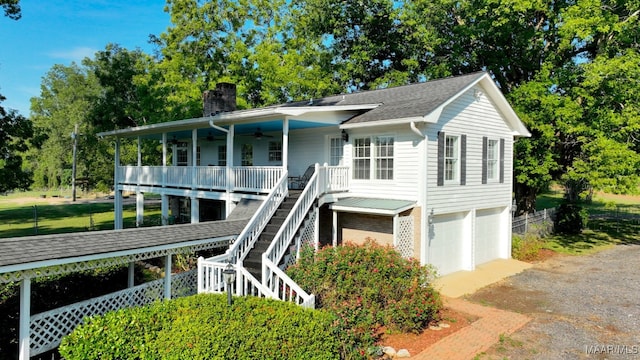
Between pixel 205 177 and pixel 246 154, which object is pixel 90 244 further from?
pixel 246 154

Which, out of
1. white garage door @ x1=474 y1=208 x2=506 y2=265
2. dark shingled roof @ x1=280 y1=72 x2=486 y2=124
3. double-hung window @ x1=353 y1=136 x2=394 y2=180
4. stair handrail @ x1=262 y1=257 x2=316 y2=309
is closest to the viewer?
stair handrail @ x1=262 y1=257 x2=316 y2=309

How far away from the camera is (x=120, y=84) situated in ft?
107

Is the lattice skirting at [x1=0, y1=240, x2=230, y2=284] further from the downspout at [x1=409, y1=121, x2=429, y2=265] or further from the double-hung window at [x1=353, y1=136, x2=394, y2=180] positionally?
the downspout at [x1=409, y1=121, x2=429, y2=265]

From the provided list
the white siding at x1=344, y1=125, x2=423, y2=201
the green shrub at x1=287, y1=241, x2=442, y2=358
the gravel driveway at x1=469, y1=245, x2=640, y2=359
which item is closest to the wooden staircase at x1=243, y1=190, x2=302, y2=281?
the green shrub at x1=287, y1=241, x2=442, y2=358

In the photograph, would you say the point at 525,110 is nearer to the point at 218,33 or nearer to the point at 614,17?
the point at 614,17

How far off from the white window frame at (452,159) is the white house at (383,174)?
4 centimetres

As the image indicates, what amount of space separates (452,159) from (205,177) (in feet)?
30.8

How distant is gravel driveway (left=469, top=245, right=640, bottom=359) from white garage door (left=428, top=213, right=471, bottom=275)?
5.71 ft

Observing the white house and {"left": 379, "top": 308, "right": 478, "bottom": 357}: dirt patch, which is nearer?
{"left": 379, "top": 308, "right": 478, "bottom": 357}: dirt patch

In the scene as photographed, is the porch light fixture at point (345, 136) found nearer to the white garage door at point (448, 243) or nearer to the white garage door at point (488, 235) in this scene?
the white garage door at point (448, 243)

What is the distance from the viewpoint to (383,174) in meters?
13.4

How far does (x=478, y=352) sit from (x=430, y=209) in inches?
214

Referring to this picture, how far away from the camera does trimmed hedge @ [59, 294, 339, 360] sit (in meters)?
5.52

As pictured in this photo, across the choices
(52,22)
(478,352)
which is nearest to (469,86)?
(478,352)
